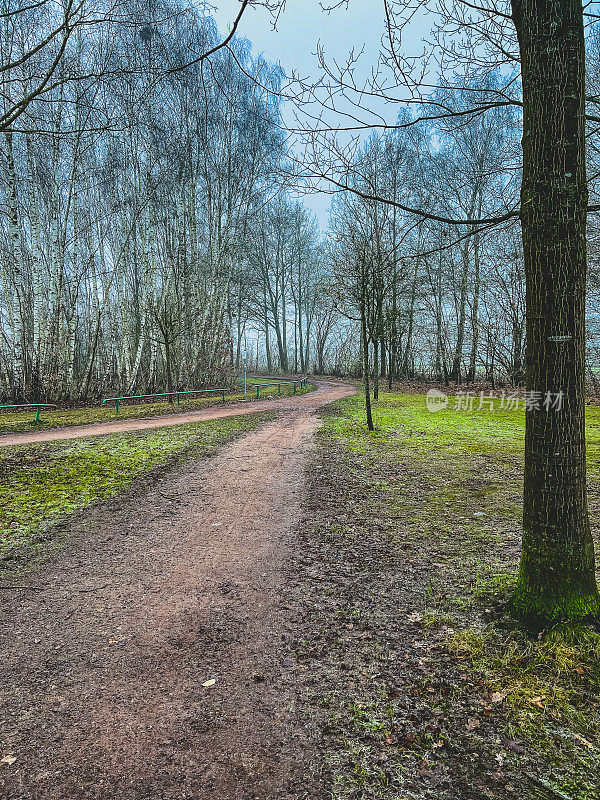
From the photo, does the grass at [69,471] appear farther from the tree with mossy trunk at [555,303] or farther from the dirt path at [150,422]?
the tree with mossy trunk at [555,303]

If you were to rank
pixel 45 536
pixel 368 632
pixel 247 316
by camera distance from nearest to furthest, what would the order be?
pixel 368 632 → pixel 45 536 → pixel 247 316

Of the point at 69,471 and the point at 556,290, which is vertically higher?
the point at 556,290

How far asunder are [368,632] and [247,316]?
33640 millimetres

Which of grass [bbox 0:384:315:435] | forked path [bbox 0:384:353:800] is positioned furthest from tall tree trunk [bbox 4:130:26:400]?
forked path [bbox 0:384:353:800]

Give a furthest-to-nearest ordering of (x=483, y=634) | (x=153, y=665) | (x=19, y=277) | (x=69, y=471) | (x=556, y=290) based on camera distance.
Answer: (x=19, y=277) → (x=69, y=471) → (x=483, y=634) → (x=153, y=665) → (x=556, y=290)

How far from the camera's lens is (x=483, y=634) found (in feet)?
9.67

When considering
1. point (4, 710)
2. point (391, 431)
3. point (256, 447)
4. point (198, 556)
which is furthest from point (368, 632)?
point (391, 431)

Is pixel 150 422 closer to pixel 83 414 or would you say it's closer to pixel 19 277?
pixel 83 414

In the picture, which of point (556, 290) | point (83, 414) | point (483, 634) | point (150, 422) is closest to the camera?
point (556, 290)

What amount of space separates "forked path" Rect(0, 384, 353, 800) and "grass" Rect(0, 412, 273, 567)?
0.56 meters

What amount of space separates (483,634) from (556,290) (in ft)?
Result: 7.27

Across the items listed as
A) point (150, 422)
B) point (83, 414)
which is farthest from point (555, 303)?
point (83, 414)

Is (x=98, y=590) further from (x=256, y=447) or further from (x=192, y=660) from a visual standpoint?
(x=256, y=447)

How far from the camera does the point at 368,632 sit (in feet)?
10.3
